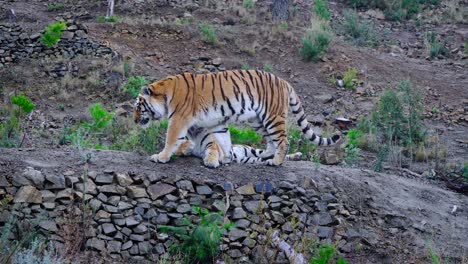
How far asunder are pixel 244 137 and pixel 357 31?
36.0 feet

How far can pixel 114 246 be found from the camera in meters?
8.27

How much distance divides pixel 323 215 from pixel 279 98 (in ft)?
5.90

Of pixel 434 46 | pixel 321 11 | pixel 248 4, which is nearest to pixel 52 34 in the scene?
pixel 248 4

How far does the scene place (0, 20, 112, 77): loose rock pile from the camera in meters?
17.0

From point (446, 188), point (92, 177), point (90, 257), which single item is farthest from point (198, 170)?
point (446, 188)

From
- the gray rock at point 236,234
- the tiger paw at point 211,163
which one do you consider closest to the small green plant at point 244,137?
the tiger paw at point 211,163

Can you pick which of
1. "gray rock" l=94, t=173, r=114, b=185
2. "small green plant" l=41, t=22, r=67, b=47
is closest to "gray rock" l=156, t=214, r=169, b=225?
"gray rock" l=94, t=173, r=114, b=185

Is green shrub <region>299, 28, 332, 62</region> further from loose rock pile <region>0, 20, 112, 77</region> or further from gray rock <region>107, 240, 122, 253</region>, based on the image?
gray rock <region>107, 240, 122, 253</region>

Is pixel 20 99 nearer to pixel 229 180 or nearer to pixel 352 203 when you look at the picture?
pixel 229 180

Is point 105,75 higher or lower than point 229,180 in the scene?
lower

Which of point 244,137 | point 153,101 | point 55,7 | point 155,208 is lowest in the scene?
point 55,7

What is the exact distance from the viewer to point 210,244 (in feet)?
26.5

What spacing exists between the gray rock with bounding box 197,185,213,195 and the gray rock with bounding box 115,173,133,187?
0.90 metres

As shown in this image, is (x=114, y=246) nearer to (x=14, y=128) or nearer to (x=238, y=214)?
(x=238, y=214)
